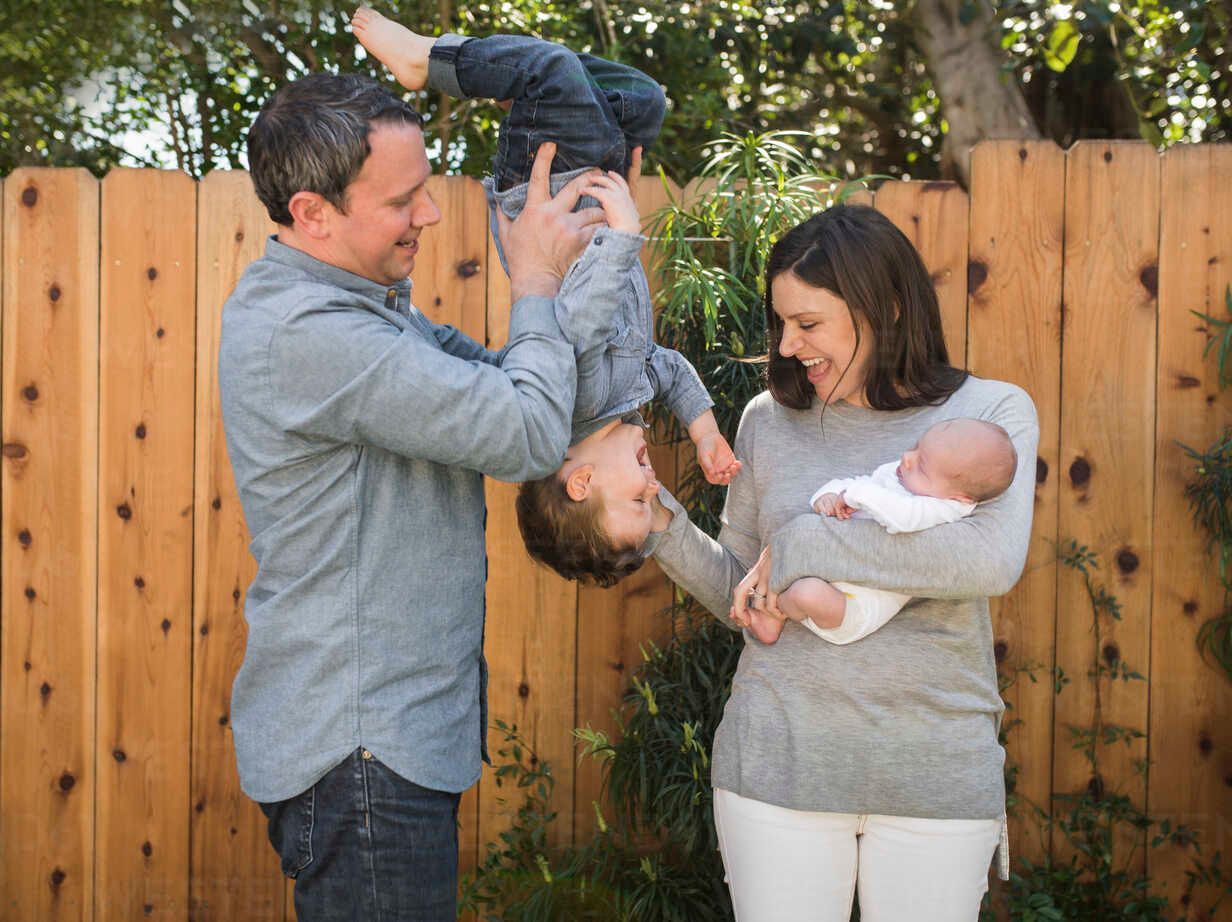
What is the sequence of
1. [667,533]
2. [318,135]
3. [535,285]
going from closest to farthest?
[318,135], [535,285], [667,533]

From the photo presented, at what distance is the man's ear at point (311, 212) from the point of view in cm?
161

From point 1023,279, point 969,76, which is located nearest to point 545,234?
point 1023,279

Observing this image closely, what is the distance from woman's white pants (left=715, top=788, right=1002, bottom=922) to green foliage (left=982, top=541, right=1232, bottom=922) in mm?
1135

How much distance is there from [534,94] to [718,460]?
70 cm

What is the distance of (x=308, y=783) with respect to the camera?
1.65 meters

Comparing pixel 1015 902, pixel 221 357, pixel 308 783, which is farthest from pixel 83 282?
pixel 1015 902

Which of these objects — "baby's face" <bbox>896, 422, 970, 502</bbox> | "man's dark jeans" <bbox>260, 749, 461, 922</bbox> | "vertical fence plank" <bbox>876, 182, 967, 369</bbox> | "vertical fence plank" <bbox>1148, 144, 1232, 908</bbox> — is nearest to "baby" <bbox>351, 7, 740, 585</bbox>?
"baby's face" <bbox>896, 422, 970, 502</bbox>

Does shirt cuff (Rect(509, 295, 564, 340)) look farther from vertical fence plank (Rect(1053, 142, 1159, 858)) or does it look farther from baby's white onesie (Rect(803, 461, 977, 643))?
vertical fence plank (Rect(1053, 142, 1159, 858))

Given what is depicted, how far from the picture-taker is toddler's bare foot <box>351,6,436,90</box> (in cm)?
182

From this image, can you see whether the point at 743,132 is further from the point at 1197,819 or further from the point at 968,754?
the point at 968,754

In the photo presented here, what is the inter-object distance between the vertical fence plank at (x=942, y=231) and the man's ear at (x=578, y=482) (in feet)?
4.55

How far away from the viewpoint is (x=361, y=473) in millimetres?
1645

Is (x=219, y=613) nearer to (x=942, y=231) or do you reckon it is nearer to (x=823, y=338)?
(x=823, y=338)

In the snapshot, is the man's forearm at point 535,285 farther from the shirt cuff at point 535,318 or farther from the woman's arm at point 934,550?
the woman's arm at point 934,550
